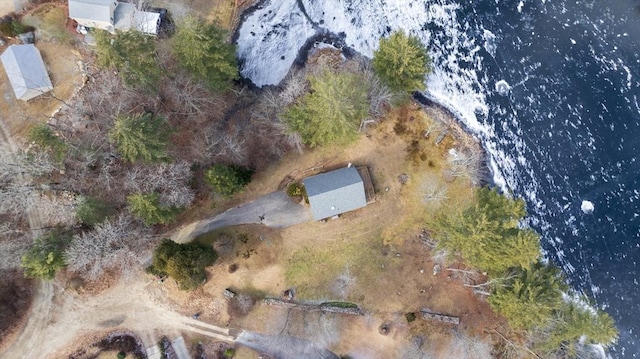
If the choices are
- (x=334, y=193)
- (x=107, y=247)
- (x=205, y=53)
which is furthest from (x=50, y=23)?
(x=334, y=193)

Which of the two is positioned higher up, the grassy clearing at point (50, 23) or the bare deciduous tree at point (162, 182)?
the grassy clearing at point (50, 23)

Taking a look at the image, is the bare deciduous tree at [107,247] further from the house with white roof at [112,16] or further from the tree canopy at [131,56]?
the house with white roof at [112,16]

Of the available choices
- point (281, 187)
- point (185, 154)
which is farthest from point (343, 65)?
point (185, 154)

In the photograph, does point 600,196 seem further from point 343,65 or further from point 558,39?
point 343,65

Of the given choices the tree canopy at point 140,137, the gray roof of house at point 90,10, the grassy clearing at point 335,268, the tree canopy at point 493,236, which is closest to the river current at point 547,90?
→ the tree canopy at point 493,236

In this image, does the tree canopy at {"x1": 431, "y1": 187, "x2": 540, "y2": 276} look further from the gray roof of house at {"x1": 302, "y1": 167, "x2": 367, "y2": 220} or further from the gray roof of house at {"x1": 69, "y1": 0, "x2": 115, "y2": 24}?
the gray roof of house at {"x1": 69, "y1": 0, "x2": 115, "y2": 24}

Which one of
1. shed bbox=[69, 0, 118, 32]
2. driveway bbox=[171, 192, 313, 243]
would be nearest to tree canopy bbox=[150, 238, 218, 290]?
driveway bbox=[171, 192, 313, 243]

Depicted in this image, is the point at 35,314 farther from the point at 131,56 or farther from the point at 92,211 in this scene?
the point at 131,56
